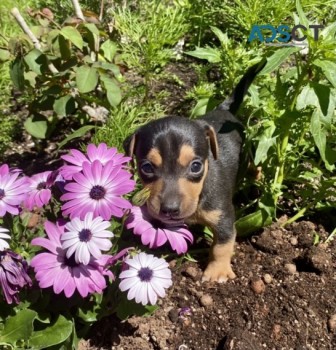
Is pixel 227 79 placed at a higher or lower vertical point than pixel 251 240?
higher

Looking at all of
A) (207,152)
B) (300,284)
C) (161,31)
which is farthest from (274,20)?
(300,284)

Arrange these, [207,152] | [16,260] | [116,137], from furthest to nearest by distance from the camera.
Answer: [116,137] < [207,152] < [16,260]

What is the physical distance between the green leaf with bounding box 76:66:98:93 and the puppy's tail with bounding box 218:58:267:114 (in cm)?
90

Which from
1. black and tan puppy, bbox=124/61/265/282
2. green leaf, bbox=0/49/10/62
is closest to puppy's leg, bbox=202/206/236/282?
black and tan puppy, bbox=124/61/265/282

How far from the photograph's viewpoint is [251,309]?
3.18m

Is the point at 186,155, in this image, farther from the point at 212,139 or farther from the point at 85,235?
the point at 85,235

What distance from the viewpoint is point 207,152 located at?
10.3 feet

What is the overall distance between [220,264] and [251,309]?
13.1 inches

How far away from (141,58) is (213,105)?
1223 mm

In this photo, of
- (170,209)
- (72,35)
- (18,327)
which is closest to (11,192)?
(18,327)

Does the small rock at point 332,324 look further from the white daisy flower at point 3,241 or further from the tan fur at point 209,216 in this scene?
the white daisy flower at point 3,241

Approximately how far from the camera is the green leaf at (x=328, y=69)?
2639 mm

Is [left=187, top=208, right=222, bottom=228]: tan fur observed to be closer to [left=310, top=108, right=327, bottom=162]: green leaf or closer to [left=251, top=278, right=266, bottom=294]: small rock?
[left=251, top=278, right=266, bottom=294]: small rock

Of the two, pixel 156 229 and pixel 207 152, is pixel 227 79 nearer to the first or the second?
pixel 207 152
